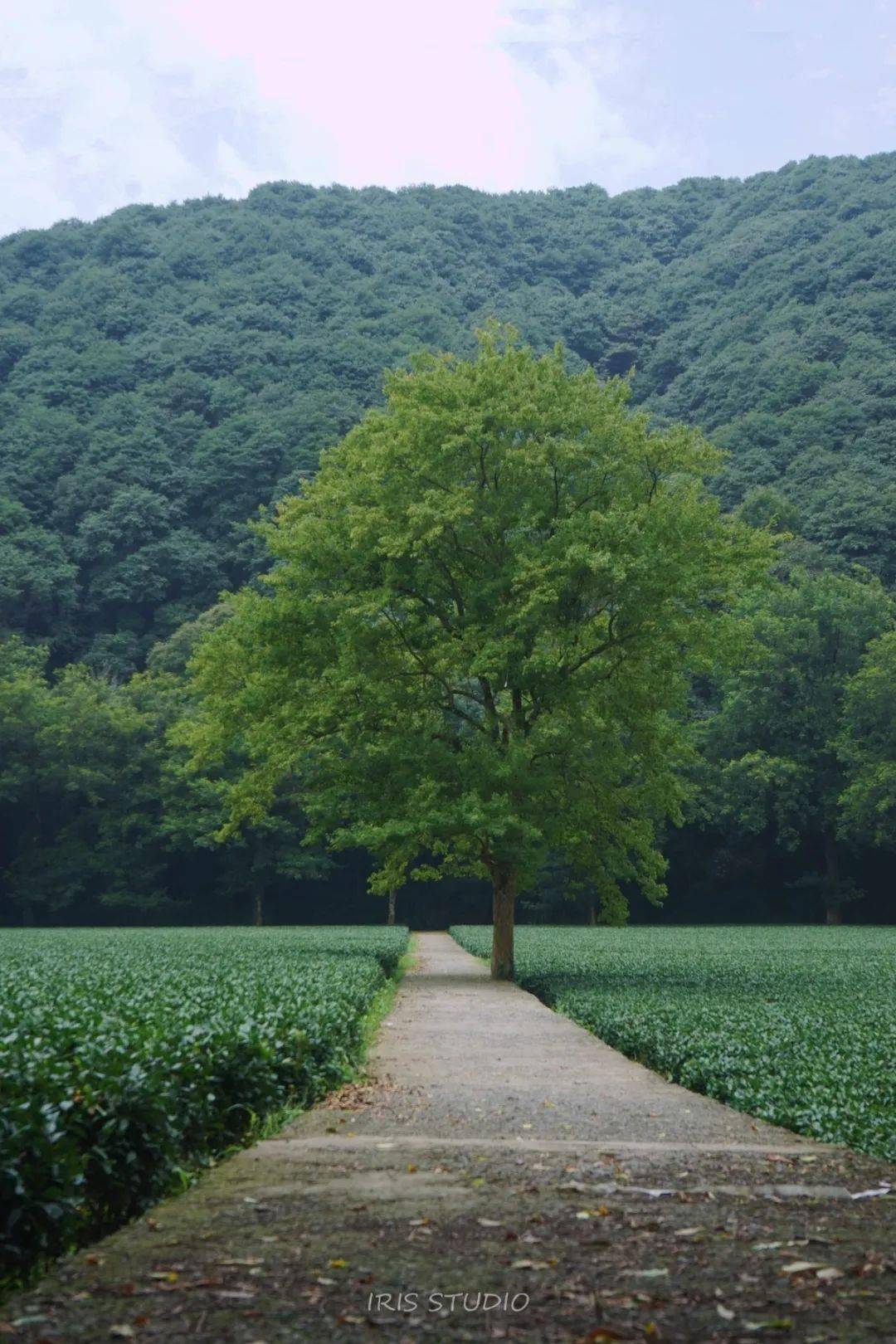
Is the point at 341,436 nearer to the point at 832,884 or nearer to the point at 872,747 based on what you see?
the point at 872,747

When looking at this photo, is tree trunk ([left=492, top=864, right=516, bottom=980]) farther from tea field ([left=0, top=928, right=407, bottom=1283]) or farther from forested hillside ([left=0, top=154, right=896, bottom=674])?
forested hillside ([left=0, top=154, right=896, bottom=674])

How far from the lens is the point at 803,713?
63.4 metres

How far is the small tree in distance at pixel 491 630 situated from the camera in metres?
23.6

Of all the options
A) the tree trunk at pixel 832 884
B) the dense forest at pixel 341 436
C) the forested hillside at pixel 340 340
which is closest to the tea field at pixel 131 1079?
the dense forest at pixel 341 436

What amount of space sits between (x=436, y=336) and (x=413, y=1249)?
100268mm

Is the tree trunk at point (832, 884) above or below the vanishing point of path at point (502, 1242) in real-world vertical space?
above

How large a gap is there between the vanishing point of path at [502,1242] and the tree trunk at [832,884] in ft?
182

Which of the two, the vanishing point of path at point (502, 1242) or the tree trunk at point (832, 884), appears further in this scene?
the tree trunk at point (832, 884)

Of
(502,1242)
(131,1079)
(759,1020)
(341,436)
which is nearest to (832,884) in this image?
(341,436)

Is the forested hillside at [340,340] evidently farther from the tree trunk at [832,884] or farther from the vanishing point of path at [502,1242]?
the vanishing point of path at [502,1242]

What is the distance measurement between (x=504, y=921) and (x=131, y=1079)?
19519 millimetres

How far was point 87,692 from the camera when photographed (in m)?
65.3

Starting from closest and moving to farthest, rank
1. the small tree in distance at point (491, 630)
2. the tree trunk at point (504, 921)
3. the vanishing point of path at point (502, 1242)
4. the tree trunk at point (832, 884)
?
the vanishing point of path at point (502, 1242), the small tree in distance at point (491, 630), the tree trunk at point (504, 921), the tree trunk at point (832, 884)

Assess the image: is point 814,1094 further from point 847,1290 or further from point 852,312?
point 852,312
